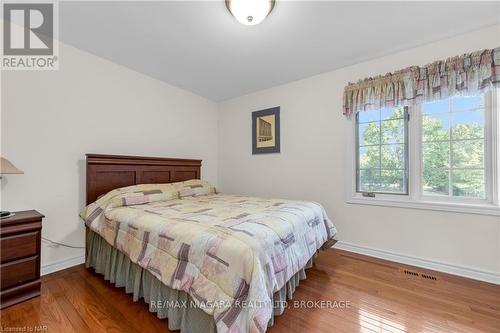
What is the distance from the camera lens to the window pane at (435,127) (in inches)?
89.4

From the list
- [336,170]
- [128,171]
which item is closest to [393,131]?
[336,170]

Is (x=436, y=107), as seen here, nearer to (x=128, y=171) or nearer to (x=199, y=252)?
(x=199, y=252)

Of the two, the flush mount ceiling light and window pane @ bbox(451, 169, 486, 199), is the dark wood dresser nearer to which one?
the flush mount ceiling light

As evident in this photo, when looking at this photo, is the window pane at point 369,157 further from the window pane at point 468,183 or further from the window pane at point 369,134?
the window pane at point 468,183

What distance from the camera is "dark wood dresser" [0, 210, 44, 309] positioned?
5.43 ft

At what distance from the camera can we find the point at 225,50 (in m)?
2.47

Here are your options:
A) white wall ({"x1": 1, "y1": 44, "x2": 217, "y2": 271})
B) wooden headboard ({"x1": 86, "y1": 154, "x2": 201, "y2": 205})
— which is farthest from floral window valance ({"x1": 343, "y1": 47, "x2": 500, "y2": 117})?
white wall ({"x1": 1, "y1": 44, "x2": 217, "y2": 271})

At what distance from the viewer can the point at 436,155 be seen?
2.30m

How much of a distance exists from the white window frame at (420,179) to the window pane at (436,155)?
0.18 feet

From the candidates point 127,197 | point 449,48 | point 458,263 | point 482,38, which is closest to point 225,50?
point 127,197

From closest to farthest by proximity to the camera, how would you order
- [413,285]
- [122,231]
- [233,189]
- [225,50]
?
1. [122,231]
2. [413,285]
3. [225,50]
4. [233,189]

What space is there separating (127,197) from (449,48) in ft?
11.7

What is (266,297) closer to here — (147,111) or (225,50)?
(225,50)

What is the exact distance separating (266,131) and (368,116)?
1.46 m
